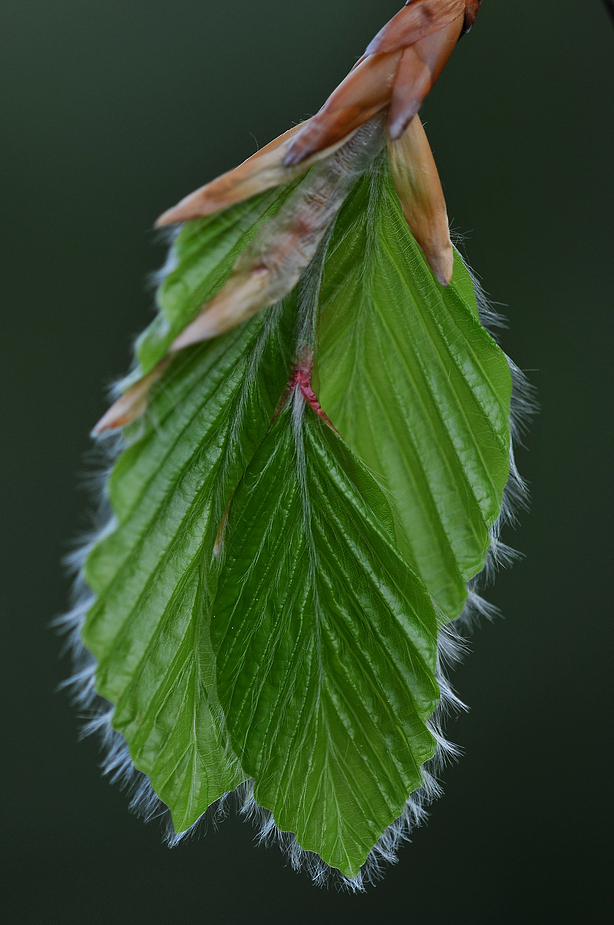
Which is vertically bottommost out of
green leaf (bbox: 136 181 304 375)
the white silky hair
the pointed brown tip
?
the white silky hair

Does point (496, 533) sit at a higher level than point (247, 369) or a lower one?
lower

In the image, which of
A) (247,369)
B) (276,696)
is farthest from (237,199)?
(276,696)

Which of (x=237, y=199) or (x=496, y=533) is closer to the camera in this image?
(x=237, y=199)

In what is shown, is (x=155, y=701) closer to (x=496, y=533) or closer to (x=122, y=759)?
(x=122, y=759)

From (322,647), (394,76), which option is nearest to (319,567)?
(322,647)

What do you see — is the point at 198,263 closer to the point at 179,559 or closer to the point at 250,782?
the point at 179,559

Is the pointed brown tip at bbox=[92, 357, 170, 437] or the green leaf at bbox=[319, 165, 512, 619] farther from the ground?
the pointed brown tip at bbox=[92, 357, 170, 437]
